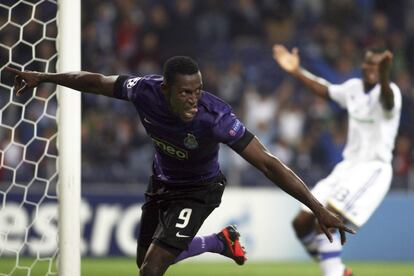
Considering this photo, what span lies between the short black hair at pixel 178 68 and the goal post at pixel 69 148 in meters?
0.99

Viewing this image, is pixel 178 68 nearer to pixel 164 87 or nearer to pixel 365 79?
pixel 164 87

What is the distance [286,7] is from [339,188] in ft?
31.4

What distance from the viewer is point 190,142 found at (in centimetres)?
597

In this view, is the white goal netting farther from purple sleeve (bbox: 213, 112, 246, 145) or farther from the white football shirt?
purple sleeve (bbox: 213, 112, 246, 145)

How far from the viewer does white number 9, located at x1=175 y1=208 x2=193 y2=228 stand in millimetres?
6226

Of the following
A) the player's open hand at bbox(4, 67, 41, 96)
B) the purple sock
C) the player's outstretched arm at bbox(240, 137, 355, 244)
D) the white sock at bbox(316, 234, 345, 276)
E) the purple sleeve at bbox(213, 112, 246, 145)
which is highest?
the player's open hand at bbox(4, 67, 41, 96)

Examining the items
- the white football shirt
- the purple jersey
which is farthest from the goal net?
the white football shirt

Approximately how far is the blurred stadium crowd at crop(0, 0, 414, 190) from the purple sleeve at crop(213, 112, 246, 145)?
7.58 meters

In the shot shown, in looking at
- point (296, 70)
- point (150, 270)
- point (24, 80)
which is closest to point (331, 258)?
point (296, 70)

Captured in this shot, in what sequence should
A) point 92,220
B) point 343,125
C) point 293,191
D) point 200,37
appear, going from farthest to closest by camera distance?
1. point 200,37
2. point 343,125
3. point 92,220
4. point 293,191

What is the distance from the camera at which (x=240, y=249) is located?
7086 millimetres

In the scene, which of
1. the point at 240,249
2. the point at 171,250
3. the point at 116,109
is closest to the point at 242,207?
the point at 116,109

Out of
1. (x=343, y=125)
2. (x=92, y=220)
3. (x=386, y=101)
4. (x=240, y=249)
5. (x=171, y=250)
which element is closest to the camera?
(x=171, y=250)

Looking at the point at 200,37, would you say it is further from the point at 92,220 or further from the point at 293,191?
the point at 293,191
